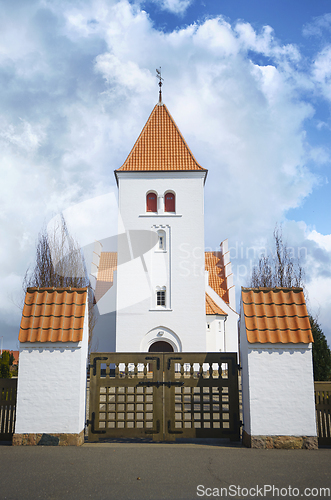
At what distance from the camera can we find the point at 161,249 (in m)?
26.6

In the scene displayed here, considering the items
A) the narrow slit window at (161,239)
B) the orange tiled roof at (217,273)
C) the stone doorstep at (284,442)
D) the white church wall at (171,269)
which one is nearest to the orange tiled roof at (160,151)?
the white church wall at (171,269)

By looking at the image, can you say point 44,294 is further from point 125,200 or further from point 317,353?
point 125,200

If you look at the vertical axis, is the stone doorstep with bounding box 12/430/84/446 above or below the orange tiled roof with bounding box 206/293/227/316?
below

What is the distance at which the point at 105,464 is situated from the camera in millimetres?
6039

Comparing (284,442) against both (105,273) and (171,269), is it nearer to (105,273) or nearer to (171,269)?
(171,269)

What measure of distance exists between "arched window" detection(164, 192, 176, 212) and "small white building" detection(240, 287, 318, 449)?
64.7 feet

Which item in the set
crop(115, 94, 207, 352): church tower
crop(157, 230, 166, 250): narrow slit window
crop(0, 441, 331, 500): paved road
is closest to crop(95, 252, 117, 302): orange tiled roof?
crop(115, 94, 207, 352): church tower

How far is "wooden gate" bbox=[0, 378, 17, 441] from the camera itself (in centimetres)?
746

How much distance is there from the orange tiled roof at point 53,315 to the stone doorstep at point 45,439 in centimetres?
163

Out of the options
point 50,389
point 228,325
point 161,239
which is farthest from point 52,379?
point 228,325

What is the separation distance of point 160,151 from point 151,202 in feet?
11.4

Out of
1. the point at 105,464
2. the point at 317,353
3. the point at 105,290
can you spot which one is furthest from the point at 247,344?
the point at 105,290

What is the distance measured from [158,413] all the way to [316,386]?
290 cm

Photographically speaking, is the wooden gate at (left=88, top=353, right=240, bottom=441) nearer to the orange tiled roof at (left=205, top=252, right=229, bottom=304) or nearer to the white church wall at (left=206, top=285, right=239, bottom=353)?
the white church wall at (left=206, top=285, right=239, bottom=353)
